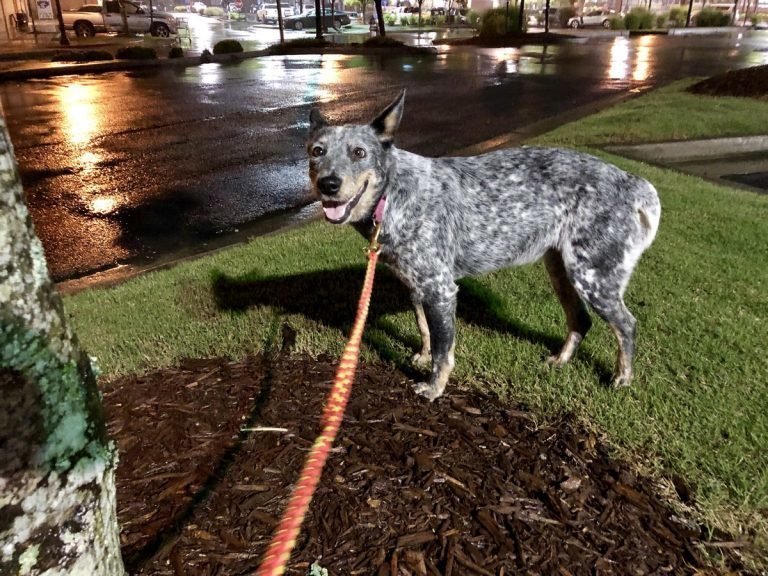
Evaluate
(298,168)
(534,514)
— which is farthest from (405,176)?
(298,168)

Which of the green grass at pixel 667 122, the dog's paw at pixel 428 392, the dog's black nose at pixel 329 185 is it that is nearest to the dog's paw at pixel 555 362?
the dog's paw at pixel 428 392

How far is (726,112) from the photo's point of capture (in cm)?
1283

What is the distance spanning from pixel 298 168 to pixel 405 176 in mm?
6847

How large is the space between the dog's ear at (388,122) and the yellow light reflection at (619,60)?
20.5 meters

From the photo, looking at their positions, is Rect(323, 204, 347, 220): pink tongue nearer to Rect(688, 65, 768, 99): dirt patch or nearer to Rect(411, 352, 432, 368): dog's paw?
Rect(411, 352, 432, 368): dog's paw

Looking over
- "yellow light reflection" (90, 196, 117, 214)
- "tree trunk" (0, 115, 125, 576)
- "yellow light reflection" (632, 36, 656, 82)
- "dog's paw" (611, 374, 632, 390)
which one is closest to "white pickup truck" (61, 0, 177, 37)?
"yellow light reflection" (632, 36, 656, 82)

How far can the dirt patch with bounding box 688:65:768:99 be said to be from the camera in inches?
591

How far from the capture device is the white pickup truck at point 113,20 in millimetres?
42094

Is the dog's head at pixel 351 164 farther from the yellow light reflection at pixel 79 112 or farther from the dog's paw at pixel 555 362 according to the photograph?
the yellow light reflection at pixel 79 112

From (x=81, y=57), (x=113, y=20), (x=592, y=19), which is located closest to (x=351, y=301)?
(x=81, y=57)

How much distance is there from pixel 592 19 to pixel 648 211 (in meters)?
62.3

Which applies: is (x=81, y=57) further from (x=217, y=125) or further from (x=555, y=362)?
(x=555, y=362)

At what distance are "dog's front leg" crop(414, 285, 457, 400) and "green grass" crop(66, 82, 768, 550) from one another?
240 mm

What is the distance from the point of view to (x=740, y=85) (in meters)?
15.5
